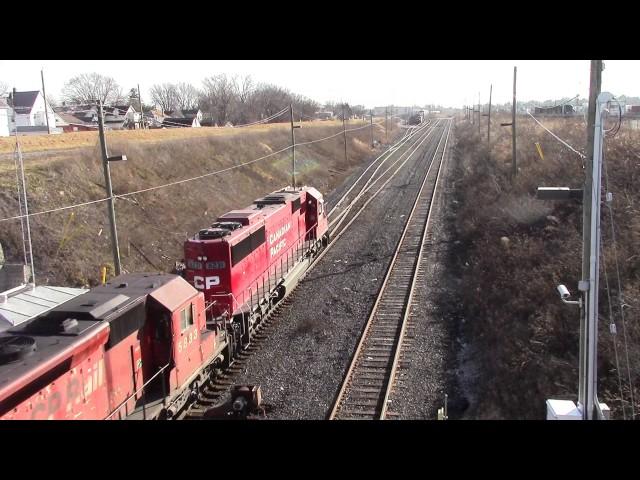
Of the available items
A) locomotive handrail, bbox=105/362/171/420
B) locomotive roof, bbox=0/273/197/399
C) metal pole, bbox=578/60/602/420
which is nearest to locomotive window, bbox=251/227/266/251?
locomotive roof, bbox=0/273/197/399

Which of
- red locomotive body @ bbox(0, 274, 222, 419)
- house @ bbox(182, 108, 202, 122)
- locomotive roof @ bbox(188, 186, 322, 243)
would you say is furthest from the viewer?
house @ bbox(182, 108, 202, 122)

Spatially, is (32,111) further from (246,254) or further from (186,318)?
(186,318)

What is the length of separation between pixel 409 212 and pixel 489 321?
17.1 m

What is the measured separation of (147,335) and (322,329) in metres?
6.45

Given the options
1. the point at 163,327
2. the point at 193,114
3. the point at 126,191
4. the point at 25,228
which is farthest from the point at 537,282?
the point at 193,114

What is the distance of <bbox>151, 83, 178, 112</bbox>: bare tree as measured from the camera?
290 feet

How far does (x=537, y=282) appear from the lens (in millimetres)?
16031

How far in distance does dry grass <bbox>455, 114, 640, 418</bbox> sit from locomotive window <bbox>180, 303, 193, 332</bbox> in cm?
651

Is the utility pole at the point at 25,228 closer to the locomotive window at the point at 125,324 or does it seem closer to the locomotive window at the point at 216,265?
the locomotive window at the point at 216,265

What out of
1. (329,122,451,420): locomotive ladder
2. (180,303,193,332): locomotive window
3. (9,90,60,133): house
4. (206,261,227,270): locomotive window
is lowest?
(329,122,451,420): locomotive ladder

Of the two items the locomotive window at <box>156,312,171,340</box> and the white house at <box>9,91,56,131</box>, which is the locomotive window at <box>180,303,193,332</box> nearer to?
the locomotive window at <box>156,312,171,340</box>

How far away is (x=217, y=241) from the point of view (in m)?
14.8
